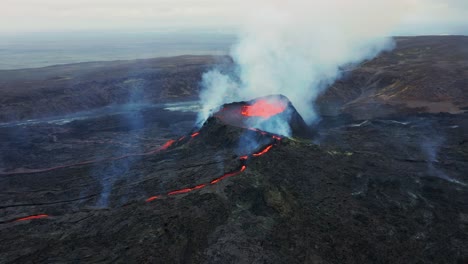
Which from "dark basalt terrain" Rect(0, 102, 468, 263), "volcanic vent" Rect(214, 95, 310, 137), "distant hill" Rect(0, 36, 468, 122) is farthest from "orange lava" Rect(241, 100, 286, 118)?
"distant hill" Rect(0, 36, 468, 122)

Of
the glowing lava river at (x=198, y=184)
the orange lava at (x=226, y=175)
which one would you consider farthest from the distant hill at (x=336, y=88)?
the orange lava at (x=226, y=175)

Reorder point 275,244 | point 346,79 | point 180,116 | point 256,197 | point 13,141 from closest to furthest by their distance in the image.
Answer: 1. point 275,244
2. point 256,197
3. point 13,141
4. point 180,116
5. point 346,79

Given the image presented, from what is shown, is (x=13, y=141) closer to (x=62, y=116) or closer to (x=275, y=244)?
(x=62, y=116)

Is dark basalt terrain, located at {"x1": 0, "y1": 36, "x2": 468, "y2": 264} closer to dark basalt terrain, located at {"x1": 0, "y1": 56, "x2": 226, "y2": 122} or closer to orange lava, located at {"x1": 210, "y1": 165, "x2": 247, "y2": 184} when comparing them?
orange lava, located at {"x1": 210, "y1": 165, "x2": 247, "y2": 184}

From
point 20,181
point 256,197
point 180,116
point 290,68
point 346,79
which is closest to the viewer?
point 256,197

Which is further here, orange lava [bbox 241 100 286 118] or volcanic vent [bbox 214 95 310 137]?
orange lava [bbox 241 100 286 118]

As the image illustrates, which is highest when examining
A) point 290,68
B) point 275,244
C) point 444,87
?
point 290,68

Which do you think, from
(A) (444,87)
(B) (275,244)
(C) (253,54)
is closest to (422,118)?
(A) (444,87)

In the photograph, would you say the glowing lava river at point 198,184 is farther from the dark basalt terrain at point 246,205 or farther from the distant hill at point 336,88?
the distant hill at point 336,88
